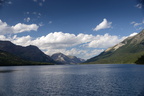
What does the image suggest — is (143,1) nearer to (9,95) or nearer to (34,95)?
(34,95)

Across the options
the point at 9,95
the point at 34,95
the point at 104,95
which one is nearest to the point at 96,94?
the point at 104,95

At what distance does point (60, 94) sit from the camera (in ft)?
206

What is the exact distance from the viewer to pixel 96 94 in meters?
60.9

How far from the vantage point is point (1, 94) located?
63406 millimetres

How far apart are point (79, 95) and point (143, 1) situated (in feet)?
135

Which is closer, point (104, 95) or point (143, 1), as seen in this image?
point (143, 1)

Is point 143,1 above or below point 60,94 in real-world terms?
above

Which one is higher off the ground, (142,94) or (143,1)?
(143,1)

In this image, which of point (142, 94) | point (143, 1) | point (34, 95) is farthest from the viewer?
point (34, 95)

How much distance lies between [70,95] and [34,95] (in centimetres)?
1458

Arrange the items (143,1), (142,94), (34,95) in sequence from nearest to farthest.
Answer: (143,1) < (142,94) < (34,95)

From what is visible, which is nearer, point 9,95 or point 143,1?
point 143,1

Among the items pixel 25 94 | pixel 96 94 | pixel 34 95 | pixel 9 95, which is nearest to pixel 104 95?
pixel 96 94

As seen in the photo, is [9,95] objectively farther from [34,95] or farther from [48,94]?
[48,94]
